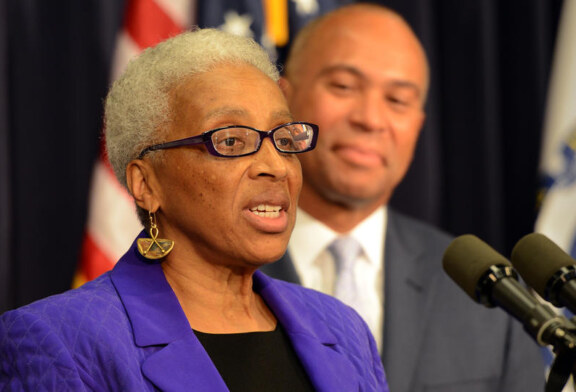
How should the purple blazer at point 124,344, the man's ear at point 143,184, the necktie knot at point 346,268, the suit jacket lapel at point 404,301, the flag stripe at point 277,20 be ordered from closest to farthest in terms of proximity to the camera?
the purple blazer at point 124,344 < the man's ear at point 143,184 < the suit jacket lapel at point 404,301 < the necktie knot at point 346,268 < the flag stripe at point 277,20

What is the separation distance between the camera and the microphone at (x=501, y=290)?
1.01 metres

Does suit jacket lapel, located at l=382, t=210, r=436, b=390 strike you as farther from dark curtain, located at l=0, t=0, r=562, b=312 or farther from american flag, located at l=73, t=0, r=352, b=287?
american flag, located at l=73, t=0, r=352, b=287

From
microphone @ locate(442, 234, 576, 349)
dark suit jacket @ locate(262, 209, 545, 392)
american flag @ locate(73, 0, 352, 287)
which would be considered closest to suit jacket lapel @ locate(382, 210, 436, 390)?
dark suit jacket @ locate(262, 209, 545, 392)

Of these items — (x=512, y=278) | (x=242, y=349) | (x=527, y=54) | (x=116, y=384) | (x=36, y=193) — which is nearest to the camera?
(x=512, y=278)

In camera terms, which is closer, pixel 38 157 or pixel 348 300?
pixel 348 300

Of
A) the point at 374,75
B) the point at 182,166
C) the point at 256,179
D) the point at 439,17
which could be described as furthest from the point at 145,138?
the point at 439,17

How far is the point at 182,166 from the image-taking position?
4.74 feet

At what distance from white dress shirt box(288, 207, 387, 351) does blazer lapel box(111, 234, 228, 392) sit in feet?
3.28

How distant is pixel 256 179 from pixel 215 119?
0.12 metres

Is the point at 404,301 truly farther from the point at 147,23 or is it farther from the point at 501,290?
the point at 501,290

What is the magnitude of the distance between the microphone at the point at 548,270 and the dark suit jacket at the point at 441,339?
1.15 m

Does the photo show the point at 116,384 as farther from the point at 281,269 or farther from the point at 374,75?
the point at 374,75

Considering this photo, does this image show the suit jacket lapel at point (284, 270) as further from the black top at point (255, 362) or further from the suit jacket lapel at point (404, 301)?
the black top at point (255, 362)

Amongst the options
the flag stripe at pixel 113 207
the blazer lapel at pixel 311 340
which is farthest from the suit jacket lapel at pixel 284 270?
the blazer lapel at pixel 311 340
